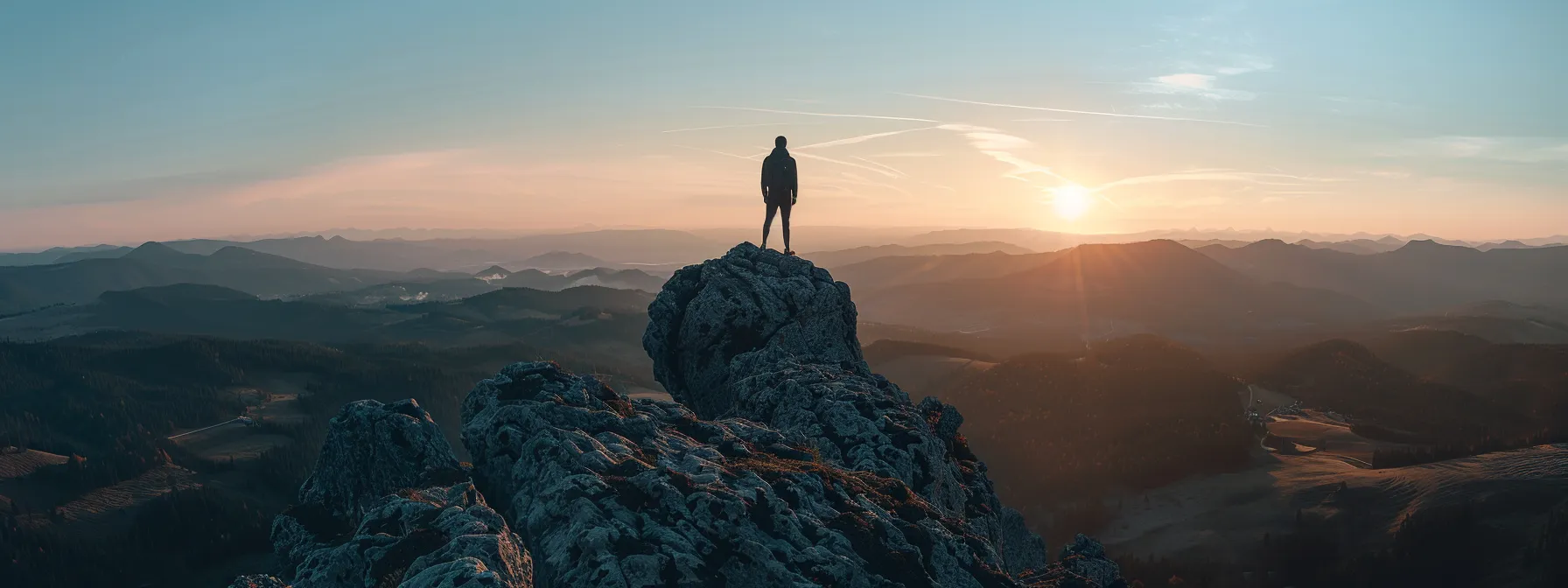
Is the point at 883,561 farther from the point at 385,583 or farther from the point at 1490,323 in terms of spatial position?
the point at 1490,323

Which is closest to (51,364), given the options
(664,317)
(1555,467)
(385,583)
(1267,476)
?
(664,317)

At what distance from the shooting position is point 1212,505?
61.2 metres

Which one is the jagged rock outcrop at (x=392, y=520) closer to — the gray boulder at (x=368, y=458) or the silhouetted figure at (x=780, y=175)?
the gray boulder at (x=368, y=458)

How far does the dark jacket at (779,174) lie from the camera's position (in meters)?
32.9

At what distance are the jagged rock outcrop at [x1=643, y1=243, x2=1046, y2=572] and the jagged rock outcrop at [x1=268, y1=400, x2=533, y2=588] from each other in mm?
10160

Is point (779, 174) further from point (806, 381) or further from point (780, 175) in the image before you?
point (806, 381)

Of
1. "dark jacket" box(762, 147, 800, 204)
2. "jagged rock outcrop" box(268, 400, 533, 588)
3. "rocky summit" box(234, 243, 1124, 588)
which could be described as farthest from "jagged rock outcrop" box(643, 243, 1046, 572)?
"jagged rock outcrop" box(268, 400, 533, 588)

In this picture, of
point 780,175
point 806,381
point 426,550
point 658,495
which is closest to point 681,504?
point 658,495

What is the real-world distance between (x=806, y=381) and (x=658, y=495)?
11660mm

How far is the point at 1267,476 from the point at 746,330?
57002 mm

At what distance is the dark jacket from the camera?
108ft

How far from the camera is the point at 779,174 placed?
33.0m

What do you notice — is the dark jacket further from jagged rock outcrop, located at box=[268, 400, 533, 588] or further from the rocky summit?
jagged rock outcrop, located at box=[268, 400, 533, 588]

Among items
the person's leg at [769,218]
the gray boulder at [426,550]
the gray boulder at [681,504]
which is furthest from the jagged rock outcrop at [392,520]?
the person's leg at [769,218]
